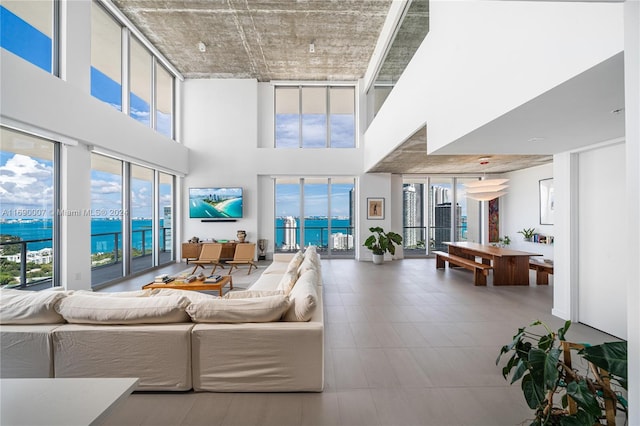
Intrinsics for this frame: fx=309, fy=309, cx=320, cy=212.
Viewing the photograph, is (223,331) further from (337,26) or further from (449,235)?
(449,235)

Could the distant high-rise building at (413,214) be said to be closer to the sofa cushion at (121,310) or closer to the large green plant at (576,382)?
the large green plant at (576,382)

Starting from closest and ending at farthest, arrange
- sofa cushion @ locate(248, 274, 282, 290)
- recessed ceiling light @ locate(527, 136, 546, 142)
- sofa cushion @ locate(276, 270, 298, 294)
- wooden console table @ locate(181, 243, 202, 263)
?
sofa cushion @ locate(276, 270, 298, 294)
recessed ceiling light @ locate(527, 136, 546, 142)
sofa cushion @ locate(248, 274, 282, 290)
wooden console table @ locate(181, 243, 202, 263)

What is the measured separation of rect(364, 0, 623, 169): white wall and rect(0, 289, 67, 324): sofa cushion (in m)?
3.73

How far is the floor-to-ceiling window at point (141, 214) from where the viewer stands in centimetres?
666

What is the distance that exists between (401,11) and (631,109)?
492 centimetres

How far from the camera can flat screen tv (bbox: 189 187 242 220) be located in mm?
8664

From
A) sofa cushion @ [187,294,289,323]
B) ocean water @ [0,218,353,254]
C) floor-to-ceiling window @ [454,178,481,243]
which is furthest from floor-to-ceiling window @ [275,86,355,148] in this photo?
sofa cushion @ [187,294,289,323]

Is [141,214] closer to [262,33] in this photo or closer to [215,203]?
[215,203]

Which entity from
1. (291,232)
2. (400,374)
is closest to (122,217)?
(291,232)

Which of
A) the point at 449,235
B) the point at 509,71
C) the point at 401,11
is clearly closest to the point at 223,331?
the point at 509,71

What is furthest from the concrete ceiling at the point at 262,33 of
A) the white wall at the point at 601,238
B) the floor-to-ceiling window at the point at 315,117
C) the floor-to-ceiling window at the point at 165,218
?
the white wall at the point at 601,238

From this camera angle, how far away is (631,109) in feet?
4.08

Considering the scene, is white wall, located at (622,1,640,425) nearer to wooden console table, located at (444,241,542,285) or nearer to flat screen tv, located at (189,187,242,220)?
wooden console table, located at (444,241,542,285)

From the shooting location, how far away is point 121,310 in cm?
227
